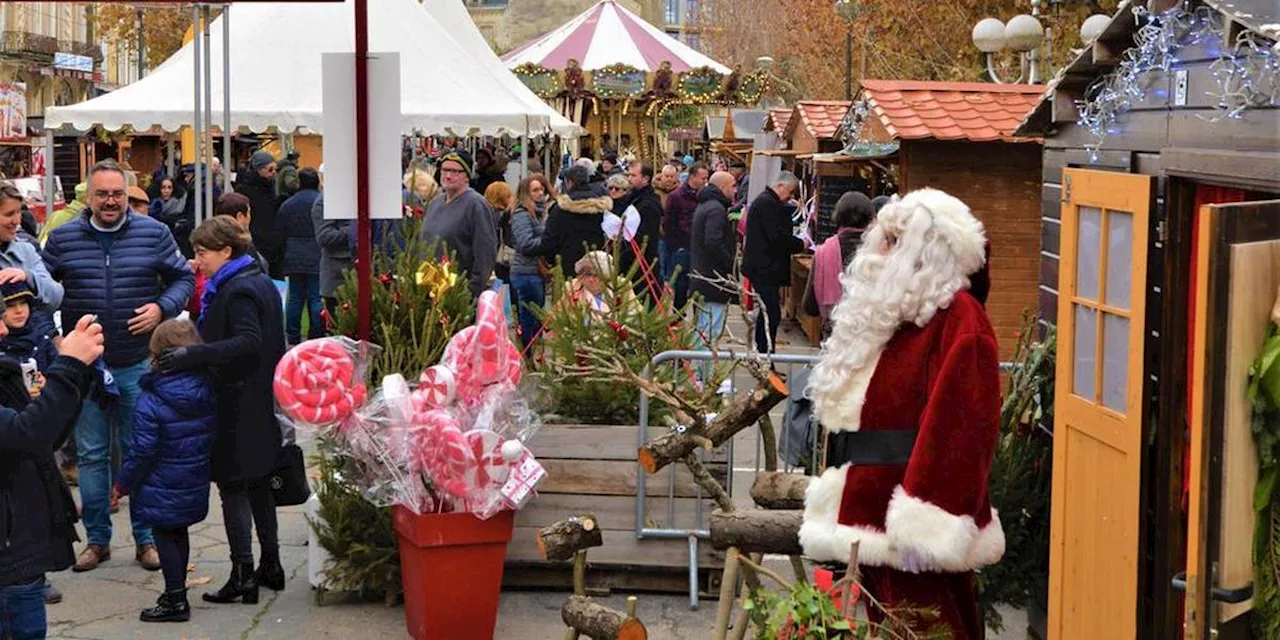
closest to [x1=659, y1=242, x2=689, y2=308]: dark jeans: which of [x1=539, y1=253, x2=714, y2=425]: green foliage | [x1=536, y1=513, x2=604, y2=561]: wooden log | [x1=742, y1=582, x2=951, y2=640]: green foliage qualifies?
[x1=539, y1=253, x2=714, y2=425]: green foliage

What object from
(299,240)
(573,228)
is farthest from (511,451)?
(299,240)

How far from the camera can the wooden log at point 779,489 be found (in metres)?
5.20

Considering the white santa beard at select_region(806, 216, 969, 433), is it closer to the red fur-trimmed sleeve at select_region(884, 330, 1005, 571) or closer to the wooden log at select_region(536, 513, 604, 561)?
the red fur-trimmed sleeve at select_region(884, 330, 1005, 571)

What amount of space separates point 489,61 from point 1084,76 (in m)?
11.2

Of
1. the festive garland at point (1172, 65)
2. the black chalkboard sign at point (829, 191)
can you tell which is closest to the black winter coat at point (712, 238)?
the black chalkboard sign at point (829, 191)

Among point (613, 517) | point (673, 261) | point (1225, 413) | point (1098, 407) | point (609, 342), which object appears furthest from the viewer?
point (673, 261)

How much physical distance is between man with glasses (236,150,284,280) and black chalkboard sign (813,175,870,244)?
6.15 meters

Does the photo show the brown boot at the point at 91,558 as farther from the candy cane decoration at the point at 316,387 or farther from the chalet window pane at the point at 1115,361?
the chalet window pane at the point at 1115,361

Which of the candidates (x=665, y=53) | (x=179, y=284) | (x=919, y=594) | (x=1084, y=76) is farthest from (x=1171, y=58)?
(x=665, y=53)

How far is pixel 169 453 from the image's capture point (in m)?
6.98

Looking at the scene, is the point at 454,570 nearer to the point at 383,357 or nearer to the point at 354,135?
the point at 383,357

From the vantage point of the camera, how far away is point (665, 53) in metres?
27.3

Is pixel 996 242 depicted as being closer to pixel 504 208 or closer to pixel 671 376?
pixel 504 208

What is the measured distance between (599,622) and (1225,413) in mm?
2072
